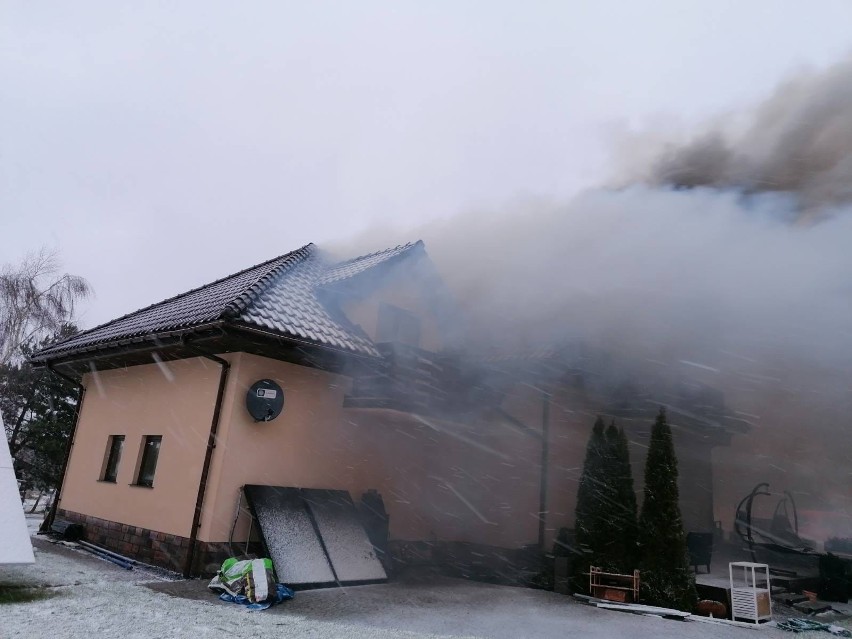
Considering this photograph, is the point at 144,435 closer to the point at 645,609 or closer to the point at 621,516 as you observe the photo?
the point at 621,516

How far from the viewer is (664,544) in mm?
6617

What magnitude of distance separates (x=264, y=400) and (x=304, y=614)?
2888mm

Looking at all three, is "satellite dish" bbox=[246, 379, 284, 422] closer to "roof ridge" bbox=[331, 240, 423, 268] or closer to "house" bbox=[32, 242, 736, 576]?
"house" bbox=[32, 242, 736, 576]

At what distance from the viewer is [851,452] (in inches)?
460

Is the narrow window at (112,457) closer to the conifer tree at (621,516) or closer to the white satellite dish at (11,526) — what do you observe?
the white satellite dish at (11,526)

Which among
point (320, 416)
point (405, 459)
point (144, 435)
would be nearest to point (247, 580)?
point (320, 416)

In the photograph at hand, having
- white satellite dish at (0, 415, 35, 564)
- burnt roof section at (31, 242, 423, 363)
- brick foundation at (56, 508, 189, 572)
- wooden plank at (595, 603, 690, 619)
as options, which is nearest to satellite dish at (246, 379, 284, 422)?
burnt roof section at (31, 242, 423, 363)

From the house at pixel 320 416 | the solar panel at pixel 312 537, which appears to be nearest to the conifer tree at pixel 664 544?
the house at pixel 320 416

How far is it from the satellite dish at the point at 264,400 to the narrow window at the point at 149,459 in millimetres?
2009

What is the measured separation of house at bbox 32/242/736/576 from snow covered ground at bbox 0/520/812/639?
116 cm

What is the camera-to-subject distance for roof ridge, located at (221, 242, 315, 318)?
6996 millimetres

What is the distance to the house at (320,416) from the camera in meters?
7.36

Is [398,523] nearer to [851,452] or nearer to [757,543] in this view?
[757,543]

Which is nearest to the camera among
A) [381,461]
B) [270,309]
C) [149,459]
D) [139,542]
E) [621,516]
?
[621,516]
